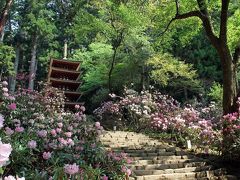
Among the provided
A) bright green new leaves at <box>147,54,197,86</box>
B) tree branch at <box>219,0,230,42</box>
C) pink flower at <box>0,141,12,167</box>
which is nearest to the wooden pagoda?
bright green new leaves at <box>147,54,197,86</box>

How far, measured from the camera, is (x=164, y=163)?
916 cm

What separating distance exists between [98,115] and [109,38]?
5.25 meters

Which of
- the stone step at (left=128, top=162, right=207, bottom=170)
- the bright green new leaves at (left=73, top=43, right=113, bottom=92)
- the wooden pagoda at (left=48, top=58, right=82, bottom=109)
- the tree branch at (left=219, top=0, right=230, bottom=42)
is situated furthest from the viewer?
the bright green new leaves at (left=73, top=43, right=113, bottom=92)

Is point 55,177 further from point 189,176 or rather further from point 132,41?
point 132,41

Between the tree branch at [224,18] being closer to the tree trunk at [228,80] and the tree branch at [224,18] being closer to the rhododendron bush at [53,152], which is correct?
the tree trunk at [228,80]

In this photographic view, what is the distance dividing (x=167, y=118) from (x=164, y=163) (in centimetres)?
426

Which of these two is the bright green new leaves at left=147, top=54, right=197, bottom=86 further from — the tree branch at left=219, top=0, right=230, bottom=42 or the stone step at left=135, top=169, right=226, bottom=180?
the stone step at left=135, top=169, right=226, bottom=180

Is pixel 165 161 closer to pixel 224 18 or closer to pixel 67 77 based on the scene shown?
pixel 224 18

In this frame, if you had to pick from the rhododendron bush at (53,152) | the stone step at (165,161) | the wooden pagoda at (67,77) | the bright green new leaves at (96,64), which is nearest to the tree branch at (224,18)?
the stone step at (165,161)

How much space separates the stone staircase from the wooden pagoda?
32.6 feet

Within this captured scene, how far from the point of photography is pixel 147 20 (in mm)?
18484

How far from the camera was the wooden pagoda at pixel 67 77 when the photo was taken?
20719 millimetres

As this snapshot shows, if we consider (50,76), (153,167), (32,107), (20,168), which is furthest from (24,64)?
(20,168)

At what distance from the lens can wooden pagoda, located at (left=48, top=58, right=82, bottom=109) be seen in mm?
20719
